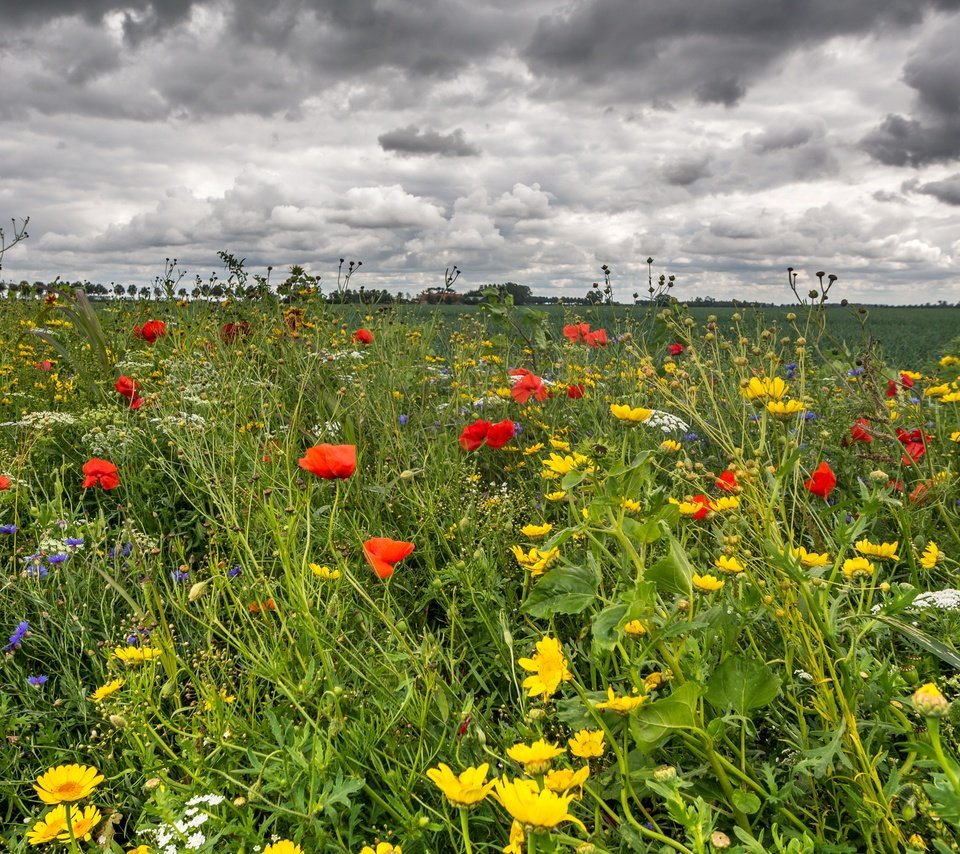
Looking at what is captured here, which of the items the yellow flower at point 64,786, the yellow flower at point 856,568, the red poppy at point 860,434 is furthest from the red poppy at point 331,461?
the red poppy at point 860,434

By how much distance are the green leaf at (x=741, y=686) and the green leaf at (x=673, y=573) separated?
14 cm

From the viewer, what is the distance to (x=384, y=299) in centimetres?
505

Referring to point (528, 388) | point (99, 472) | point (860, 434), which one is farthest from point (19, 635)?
point (860, 434)

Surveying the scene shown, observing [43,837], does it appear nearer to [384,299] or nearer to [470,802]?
[470,802]

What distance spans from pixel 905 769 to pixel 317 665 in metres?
1.18

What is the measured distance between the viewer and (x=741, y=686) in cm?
116

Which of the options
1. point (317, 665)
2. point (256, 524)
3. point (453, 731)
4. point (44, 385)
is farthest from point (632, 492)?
point (44, 385)

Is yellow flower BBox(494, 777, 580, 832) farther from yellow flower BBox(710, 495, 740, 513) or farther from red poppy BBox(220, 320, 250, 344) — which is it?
red poppy BBox(220, 320, 250, 344)

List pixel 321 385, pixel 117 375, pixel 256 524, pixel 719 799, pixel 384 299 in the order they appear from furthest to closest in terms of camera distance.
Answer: pixel 384 299 → pixel 117 375 → pixel 321 385 → pixel 256 524 → pixel 719 799

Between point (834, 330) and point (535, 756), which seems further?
point (834, 330)

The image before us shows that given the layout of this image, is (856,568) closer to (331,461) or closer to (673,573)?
(673,573)

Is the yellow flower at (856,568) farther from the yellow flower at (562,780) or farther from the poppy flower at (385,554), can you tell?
the poppy flower at (385,554)

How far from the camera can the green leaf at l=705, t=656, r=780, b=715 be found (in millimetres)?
1139

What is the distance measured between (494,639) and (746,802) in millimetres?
675
